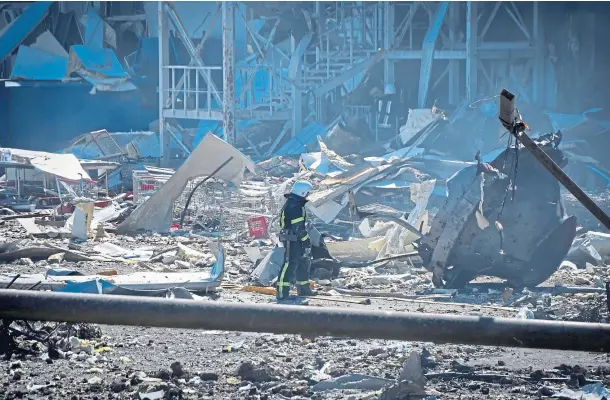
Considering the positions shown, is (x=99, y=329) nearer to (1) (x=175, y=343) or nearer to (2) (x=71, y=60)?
(1) (x=175, y=343)

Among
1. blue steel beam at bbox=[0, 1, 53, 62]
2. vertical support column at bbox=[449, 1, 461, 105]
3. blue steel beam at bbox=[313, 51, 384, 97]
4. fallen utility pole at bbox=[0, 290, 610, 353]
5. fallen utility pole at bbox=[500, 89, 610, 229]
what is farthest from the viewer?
blue steel beam at bbox=[0, 1, 53, 62]

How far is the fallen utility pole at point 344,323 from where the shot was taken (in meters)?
3.45

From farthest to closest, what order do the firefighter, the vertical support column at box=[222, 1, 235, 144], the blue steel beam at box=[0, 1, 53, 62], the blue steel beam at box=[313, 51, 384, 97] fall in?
the blue steel beam at box=[0, 1, 53, 62], the blue steel beam at box=[313, 51, 384, 97], the vertical support column at box=[222, 1, 235, 144], the firefighter

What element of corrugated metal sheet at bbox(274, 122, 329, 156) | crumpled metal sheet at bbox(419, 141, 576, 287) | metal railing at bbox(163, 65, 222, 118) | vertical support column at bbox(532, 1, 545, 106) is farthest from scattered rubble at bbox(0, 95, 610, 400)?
vertical support column at bbox(532, 1, 545, 106)

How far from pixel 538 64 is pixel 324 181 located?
10929mm

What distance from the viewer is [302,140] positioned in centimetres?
2786

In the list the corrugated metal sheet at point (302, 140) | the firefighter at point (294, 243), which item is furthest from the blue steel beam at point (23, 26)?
the firefighter at point (294, 243)

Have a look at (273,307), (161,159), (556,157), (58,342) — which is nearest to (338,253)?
(556,157)

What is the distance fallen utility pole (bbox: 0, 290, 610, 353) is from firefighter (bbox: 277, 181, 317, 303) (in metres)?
7.50

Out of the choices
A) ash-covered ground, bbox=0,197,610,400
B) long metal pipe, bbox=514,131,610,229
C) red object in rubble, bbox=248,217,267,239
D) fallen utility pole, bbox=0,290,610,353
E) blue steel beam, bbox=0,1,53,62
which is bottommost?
ash-covered ground, bbox=0,197,610,400

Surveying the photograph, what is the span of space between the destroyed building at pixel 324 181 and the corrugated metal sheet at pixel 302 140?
0.09 metres

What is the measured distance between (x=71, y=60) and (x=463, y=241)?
22.2m

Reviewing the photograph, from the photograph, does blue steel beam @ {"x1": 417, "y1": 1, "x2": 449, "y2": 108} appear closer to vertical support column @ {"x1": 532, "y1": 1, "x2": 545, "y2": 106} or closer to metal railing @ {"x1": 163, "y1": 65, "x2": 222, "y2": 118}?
vertical support column @ {"x1": 532, "y1": 1, "x2": 545, "y2": 106}

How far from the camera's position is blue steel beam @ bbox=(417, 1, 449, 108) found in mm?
27047
